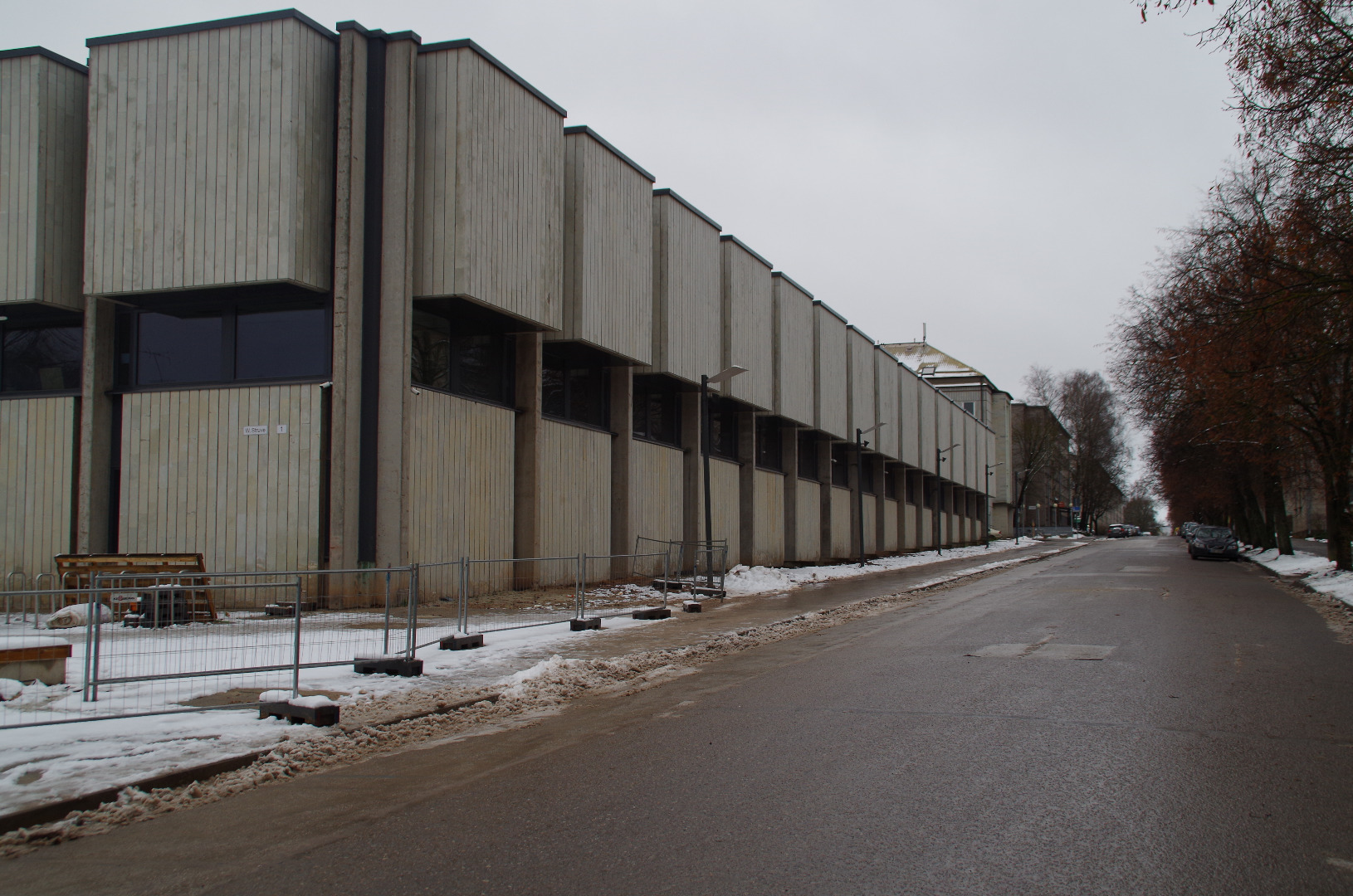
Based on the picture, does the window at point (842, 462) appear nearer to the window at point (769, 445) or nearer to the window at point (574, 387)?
the window at point (769, 445)

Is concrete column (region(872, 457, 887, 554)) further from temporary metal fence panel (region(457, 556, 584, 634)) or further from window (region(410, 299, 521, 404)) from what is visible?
window (region(410, 299, 521, 404))

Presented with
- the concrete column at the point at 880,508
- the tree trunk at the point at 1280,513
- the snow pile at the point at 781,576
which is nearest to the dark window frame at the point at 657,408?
the snow pile at the point at 781,576

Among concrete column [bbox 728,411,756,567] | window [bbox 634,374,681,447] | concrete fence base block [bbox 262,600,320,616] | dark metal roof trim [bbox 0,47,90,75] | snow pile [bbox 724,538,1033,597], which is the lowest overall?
snow pile [bbox 724,538,1033,597]

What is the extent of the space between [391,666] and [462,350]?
1128cm

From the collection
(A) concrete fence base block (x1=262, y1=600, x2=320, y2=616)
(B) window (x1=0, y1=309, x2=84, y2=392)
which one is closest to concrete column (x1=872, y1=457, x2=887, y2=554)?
(B) window (x1=0, y1=309, x2=84, y2=392)

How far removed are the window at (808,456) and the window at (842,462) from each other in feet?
9.14

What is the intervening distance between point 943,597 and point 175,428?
16.6 metres

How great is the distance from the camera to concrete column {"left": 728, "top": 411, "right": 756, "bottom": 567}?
34031 mm

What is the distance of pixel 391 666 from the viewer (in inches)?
392

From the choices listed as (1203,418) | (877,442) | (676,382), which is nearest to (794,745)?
(676,382)

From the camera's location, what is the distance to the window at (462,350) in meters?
19.1

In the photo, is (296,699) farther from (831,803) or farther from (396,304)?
(396,304)

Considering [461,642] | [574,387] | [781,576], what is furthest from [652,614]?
[781,576]

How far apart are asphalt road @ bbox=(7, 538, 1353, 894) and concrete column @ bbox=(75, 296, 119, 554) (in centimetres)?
1452
